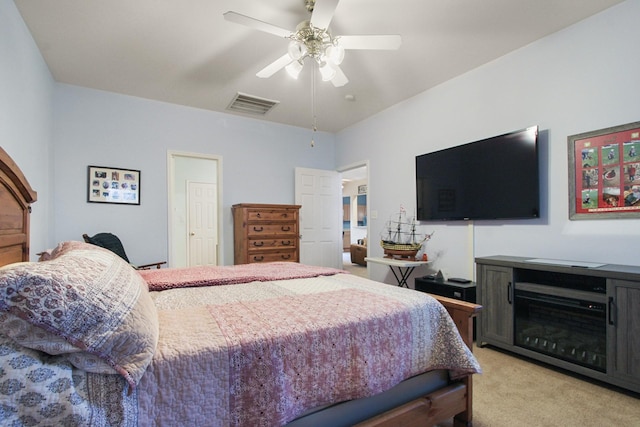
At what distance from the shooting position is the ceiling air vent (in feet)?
12.7

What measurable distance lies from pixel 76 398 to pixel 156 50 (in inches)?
118

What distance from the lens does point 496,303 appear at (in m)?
2.60

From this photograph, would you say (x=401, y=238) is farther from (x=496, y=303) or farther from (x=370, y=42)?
(x=370, y=42)

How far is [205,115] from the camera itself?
4301 millimetres

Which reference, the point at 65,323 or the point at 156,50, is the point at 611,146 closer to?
the point at 65,323

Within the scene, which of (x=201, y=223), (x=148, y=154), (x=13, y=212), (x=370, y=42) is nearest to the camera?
(x=13, y=212)

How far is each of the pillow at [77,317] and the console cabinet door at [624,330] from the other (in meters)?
Answer: 2.60

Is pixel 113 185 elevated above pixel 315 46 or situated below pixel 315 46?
below

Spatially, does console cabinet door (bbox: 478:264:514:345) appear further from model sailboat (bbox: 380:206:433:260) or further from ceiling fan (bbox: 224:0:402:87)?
ceiling fan (bbox: 224:0:402:87)

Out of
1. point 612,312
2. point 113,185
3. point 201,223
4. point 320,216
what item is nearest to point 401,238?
point 320,216

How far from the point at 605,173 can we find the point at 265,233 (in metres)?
3.52

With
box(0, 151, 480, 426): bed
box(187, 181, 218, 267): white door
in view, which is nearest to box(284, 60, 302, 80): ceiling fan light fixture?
box(0, 151, 480, 426): bed

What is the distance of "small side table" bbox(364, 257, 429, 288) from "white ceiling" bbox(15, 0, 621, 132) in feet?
6.79

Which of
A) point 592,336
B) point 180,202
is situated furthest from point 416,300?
point 180,202
